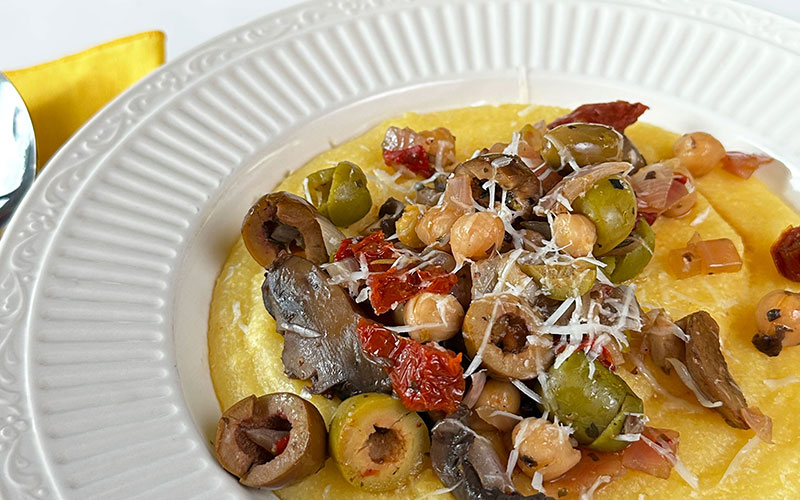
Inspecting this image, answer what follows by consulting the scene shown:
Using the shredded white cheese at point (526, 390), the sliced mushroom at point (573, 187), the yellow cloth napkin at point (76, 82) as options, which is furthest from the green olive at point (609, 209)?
the yellow cloth napkin at point (76, 82)

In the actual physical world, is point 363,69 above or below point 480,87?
above

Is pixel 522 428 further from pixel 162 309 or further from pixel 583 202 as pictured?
pixel 162 309

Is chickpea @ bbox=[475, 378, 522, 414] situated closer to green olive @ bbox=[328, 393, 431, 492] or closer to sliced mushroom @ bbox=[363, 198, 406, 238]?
green olive @ bbox=[328, 393, 431, 492]

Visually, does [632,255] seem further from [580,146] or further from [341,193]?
[341,193]

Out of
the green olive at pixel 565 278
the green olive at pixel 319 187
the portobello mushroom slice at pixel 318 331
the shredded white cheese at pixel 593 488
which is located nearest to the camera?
the shredded white cheese at pixel 593 488

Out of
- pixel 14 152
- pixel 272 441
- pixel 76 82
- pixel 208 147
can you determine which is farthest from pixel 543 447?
pixel 76 82

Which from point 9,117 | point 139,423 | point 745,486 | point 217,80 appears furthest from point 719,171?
point 9,117

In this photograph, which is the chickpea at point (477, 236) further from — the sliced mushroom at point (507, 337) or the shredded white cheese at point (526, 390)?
the shredded white cheese at point (526, 390)
